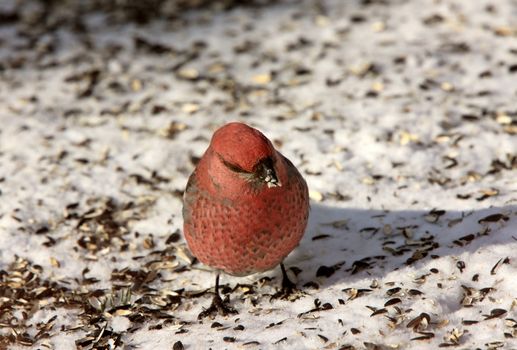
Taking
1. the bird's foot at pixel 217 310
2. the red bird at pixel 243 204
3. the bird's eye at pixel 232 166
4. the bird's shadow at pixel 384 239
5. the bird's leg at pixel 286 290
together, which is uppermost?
the bird's eye at pixel 232 166

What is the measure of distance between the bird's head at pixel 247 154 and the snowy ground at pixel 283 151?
73cm

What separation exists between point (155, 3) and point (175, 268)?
12.3ft

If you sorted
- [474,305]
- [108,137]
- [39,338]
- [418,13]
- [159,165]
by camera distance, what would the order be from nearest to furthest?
[474,305], [39,338], [159,165], [108,137], [418,13]

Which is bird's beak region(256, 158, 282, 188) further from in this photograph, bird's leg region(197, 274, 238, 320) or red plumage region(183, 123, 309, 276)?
bird's leg region(197, 274, 238, 320)

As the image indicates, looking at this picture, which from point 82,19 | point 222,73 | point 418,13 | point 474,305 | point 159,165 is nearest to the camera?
point 474,305

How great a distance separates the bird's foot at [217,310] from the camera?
3934mm

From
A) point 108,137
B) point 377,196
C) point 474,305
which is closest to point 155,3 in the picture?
point 108,137

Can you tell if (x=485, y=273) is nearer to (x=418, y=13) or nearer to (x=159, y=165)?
(x=159, y=165)

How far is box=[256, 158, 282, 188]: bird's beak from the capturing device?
3.45 m

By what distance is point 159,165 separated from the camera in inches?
209

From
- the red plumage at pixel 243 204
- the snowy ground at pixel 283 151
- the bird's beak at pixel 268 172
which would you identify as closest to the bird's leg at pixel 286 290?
the snowy ground at pixel 283 151

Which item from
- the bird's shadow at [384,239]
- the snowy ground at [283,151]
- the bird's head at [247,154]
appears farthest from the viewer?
the bird's shadow at [384,239]

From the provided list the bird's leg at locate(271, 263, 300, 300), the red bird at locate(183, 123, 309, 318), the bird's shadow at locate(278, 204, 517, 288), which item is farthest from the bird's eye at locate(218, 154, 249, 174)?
the bird's shadow at locate(278, 204, 517, 288)

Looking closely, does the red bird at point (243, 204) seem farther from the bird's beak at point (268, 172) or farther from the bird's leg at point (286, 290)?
the bird's leg at point (286, 290)
